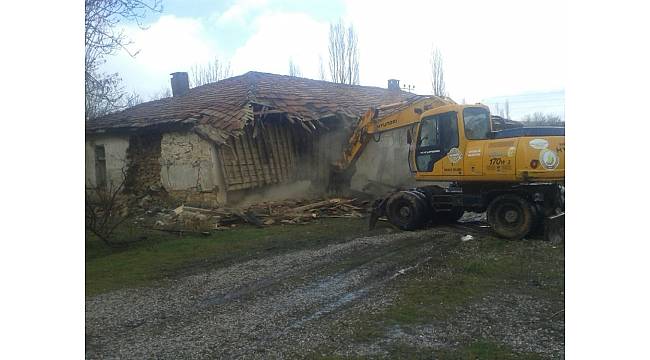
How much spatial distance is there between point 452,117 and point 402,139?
399cm

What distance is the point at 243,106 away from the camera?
1462cm

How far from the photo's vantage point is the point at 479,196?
9023 mm

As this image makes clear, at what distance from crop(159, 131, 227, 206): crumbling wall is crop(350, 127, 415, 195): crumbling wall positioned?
3.96m

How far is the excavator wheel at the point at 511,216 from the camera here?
27.2ft

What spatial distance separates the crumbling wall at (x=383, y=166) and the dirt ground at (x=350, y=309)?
5.83 meters

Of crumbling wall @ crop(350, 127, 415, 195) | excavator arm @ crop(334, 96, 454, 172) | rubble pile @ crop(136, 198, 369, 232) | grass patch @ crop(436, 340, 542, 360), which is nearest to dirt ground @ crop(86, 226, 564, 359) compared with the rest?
grass patch @ crop(436, 340, 542, 360)

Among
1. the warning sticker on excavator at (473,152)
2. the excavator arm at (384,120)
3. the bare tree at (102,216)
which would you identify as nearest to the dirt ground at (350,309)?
the warning sticker on excavator at (473,152)

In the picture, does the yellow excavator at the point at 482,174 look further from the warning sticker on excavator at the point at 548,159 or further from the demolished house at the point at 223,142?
the demolished house at the point at 223,142

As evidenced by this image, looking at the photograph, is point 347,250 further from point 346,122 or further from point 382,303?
point 346,122

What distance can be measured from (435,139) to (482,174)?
1200mm

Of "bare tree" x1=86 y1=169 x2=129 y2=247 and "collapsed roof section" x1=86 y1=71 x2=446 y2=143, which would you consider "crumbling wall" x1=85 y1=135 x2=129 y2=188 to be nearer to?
"collapsed roof section" x1=86 y1=71 x2=446 y2=143

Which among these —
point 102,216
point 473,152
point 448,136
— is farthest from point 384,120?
point 102,216

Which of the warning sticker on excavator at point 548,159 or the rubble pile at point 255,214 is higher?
the warning sticker on excavator at point 548,159

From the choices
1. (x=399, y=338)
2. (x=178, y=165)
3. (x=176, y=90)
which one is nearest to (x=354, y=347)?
(x=399, y=338)
